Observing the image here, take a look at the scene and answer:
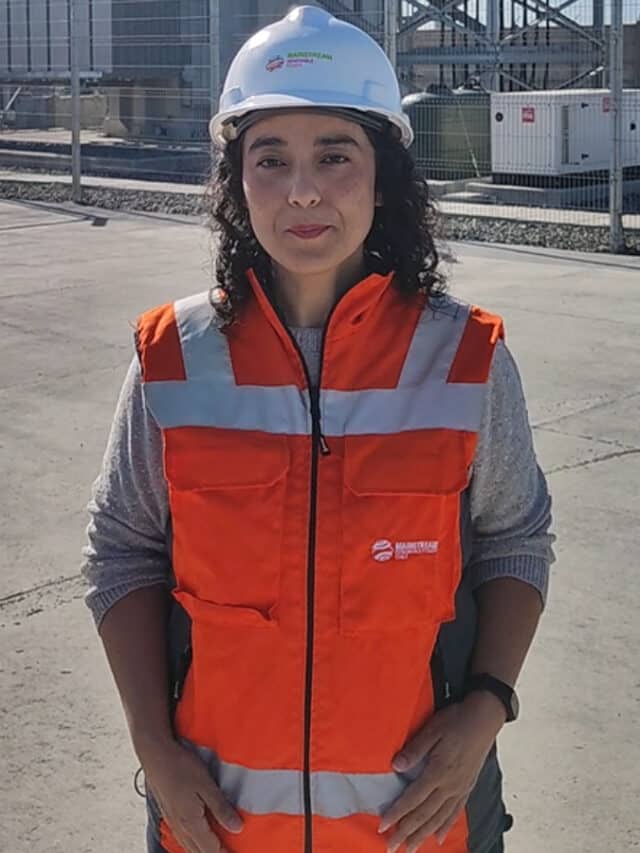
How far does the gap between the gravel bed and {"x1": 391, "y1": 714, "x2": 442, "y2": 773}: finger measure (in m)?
8.62

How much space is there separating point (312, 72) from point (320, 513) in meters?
0.61

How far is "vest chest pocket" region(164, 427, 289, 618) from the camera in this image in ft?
6.06

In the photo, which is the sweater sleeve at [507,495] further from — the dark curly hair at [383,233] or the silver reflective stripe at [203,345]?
the silver reflective stripe at [203,345]

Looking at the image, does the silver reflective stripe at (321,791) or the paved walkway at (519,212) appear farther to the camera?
the paved walkway at (519,212)

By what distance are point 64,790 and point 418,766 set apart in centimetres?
181

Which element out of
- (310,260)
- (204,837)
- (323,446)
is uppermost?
(310,260)

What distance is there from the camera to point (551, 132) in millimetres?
16672

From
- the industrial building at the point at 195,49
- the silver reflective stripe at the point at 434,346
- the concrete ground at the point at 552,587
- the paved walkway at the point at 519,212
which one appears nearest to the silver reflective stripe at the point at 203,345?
the silver reflective stripe at the point at 434,346

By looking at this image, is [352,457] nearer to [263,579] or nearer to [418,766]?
[263,579]

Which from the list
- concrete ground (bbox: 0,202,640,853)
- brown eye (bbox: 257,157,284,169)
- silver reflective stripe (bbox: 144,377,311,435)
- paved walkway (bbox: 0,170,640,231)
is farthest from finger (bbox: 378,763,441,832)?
paved walkway (bbox: 0,170,640,231)

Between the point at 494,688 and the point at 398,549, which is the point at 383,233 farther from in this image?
the point at 494,688

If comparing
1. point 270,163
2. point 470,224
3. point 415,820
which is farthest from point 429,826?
point 470,224

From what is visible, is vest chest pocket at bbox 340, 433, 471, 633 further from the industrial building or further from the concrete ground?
the industrial building

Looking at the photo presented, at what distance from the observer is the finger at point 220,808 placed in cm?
189
